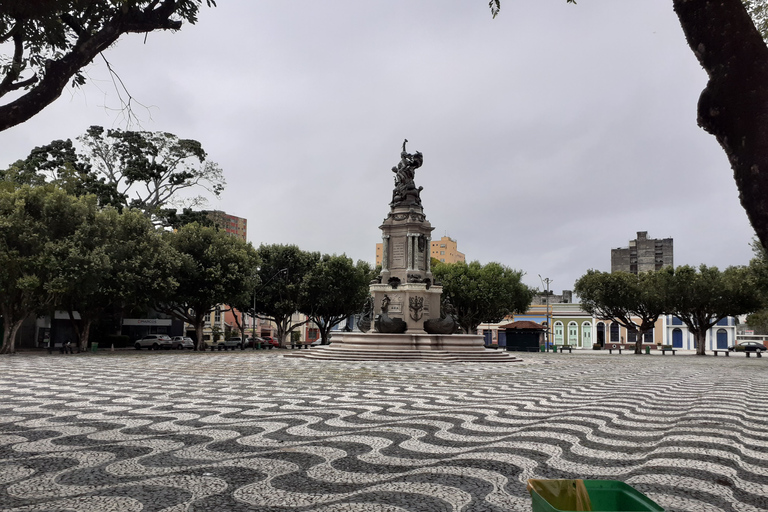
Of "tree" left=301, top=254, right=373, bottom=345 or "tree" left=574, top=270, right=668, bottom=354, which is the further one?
"tree" left=574, top=270, right=668, bottom=354

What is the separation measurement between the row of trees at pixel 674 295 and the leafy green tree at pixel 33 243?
127ft

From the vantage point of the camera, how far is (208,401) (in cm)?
993

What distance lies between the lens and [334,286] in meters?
43.2

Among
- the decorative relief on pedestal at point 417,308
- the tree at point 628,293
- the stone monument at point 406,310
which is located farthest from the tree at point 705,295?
the decorative relief on pedestal at point 417,308

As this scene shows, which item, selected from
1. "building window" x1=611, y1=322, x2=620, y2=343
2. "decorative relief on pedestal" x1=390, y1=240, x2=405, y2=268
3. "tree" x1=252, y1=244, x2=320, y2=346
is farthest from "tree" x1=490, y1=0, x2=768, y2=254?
"building window" x1=611, y1=322, x2=620, y2=343

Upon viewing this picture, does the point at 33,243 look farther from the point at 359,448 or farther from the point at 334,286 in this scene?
the point at 359,448

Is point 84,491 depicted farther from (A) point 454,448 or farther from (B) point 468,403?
(B) point 468,403

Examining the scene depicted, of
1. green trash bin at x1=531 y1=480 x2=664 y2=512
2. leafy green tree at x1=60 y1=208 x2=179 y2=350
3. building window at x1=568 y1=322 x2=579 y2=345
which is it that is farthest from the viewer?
building window at x1=568 y1=322 x2=579 y2=345

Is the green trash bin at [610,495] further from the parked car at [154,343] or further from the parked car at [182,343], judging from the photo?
the parked car at [182,343]

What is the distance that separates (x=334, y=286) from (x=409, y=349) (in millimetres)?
19247

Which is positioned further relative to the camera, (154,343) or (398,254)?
(154,343)

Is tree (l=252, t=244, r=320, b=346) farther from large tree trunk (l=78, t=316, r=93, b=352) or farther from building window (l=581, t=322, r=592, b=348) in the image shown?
building window (l=581, t=322, r=592, b=348)

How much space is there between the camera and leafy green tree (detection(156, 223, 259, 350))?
33.7 metres

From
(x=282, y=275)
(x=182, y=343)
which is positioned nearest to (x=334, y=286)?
(x=282, y=275)
